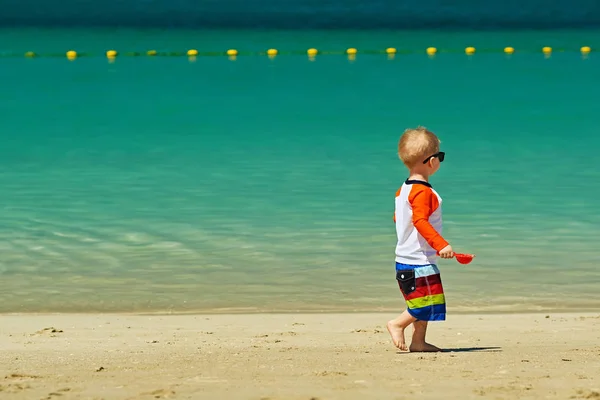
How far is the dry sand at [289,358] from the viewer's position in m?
3.70

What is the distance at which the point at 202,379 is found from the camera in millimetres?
3875

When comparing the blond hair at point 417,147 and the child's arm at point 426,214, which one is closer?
the child's arm at point 426,214

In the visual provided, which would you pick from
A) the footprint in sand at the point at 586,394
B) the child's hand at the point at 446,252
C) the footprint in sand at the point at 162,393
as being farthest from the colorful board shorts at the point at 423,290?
the footprint in sand at the point at 162,393

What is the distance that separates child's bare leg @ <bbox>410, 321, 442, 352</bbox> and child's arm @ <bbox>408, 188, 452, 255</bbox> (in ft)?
1.39

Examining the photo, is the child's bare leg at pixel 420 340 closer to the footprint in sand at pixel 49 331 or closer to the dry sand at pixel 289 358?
the dry sand at pixel 289 358

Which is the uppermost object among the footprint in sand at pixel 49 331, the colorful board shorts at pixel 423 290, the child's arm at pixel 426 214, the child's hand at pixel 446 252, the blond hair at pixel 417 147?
the blond hair at pixel 417 147

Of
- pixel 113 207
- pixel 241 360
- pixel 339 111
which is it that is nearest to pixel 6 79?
pixel 339 111

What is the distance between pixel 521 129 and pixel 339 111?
322cm

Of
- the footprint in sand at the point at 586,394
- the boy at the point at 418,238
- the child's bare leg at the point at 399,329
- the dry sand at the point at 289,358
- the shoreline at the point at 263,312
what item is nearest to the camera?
the footprint in sand at the point at 586,394

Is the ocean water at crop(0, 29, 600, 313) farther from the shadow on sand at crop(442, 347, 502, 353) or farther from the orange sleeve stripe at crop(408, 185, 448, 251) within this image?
the orange sleeve stripe at crop(408, 185, 448, 251)

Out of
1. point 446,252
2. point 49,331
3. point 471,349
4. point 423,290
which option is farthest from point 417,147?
point 49,331

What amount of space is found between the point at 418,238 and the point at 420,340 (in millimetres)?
441

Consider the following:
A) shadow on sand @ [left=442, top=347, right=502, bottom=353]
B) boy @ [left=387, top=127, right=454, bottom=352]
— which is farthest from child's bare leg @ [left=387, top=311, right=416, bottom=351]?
shadow on sand @ [left=442, top=347, right=502, bottom=353]

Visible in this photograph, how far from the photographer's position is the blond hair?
455 centimetres
